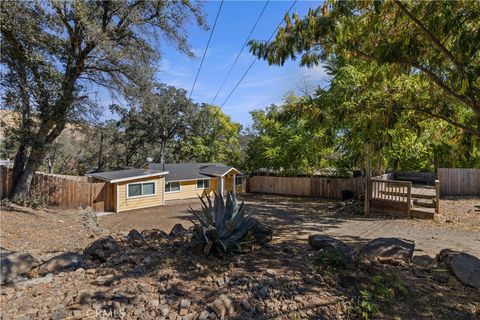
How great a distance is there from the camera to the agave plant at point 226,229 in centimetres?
379

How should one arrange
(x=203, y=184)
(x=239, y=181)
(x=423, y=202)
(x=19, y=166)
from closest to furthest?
(x=423, y=202)
(x=19, y=166)
(x=203, y=184)
(x=239, y=181)

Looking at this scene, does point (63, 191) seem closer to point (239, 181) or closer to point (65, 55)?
point (65, 55)

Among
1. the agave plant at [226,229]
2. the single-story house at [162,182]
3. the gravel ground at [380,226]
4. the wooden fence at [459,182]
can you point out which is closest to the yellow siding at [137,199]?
the single-story house at [162,182]

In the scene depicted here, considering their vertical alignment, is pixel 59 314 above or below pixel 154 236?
below

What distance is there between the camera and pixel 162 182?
18.1 metres

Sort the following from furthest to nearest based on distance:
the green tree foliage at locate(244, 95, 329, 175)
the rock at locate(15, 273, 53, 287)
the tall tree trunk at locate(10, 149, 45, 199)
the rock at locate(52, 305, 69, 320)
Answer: the green tree foliage at locate(244, 95, 329, 175) < the tall tree trunk at locate(10, 149, 45, 199) < the rock at locate(15, 273, 53, 287) < the rock at locate(52, 305, 69, 320)

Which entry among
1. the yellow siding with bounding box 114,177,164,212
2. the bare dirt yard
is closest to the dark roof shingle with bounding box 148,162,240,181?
the yellow siding with bounding box 114,177,164,212

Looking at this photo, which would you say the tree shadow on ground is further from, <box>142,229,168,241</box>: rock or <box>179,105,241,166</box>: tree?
<box>179,105,241,166</box>: tree

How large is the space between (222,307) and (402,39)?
553cm

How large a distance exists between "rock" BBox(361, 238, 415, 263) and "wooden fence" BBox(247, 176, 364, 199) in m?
11.5

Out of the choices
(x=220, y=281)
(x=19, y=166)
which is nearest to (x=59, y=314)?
(x=220, y=281)

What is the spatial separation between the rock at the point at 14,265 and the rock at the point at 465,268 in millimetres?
5452

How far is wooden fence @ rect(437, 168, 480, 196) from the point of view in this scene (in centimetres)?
1434

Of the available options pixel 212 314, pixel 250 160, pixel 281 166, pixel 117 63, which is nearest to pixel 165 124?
pixel 250 160
